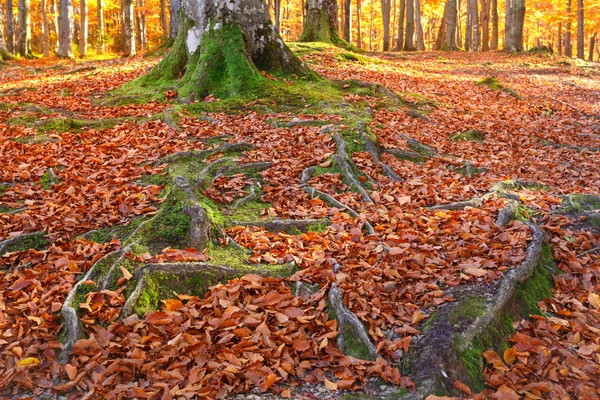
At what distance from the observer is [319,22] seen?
17.3 meters

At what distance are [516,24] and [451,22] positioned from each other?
12.6ft

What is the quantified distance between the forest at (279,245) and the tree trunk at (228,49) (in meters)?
0.04

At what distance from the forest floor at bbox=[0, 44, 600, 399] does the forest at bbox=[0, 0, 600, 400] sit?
0.06 ft

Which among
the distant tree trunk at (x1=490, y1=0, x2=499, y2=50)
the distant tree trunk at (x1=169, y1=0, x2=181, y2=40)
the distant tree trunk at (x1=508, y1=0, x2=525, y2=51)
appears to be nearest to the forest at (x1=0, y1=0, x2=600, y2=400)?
the distant tree trunk at (x1=169, y1=0, x2=181, y2=40)

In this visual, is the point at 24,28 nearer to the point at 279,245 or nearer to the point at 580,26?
the point at 279,245

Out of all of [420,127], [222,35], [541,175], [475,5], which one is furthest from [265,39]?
[475,5]

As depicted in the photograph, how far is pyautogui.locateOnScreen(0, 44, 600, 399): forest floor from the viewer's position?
3203mm

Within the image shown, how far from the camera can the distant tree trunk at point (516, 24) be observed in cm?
2097

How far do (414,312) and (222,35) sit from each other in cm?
670

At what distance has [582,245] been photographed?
4.61 m

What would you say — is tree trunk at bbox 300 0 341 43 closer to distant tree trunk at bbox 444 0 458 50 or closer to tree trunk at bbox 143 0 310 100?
tree trunk at bbox 143 0 310 100

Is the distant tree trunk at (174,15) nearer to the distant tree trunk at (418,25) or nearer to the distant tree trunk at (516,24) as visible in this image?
the distant tree trunk at (418,25)

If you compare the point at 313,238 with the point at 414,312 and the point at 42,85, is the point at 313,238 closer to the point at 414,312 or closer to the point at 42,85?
the point at 414,312

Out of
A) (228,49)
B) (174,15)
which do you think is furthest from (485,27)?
(228,49)
